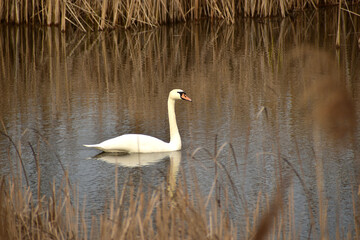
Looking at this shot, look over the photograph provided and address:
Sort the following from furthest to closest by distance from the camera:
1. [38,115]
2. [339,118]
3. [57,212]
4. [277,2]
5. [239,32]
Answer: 1. [277,2]
2. [239,32]
3. [38,115]
4. [57,212]
5. [339,118]

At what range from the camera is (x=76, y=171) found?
6473mm

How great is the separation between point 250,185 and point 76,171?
1719mm

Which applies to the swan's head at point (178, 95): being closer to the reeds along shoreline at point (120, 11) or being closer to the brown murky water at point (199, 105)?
the brown murky water at point (199, 105)

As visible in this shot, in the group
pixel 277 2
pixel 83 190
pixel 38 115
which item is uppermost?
pixel 277 2

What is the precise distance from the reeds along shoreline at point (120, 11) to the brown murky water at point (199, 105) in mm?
388

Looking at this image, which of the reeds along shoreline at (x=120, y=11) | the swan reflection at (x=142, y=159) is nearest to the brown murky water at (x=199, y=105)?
the swan reflection at (x=142, y=159)

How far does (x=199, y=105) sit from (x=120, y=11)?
7464mm

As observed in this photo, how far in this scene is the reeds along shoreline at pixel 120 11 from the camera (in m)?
15.6

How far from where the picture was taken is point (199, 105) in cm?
883

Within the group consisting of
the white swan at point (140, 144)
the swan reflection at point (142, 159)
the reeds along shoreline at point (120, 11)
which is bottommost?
the swan reflection at point (142, 159)

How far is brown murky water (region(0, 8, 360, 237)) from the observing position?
5.62 m

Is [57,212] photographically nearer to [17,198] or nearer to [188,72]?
[17,198]

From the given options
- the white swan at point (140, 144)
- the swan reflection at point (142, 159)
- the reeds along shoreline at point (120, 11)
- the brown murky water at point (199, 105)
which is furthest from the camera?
the reeds along shoreline at point (120, 11)

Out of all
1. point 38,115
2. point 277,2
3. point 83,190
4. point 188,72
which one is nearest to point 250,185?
point 83,190
